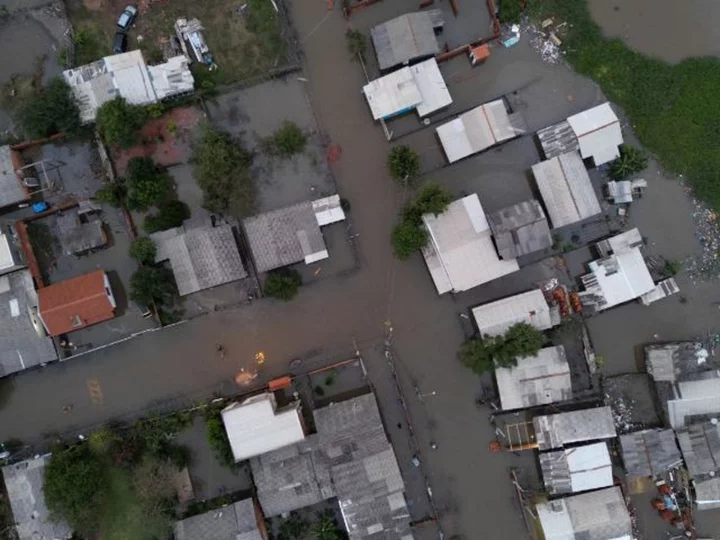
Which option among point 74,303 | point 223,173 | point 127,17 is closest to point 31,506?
point 74,303

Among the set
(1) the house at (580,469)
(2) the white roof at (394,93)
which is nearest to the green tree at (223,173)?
(2) the white roof at (394,93)

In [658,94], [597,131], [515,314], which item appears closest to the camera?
[515,314]

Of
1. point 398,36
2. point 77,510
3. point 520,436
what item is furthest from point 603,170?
point 77,510

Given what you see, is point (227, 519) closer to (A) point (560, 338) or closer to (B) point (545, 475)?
(B) point (545, 475)

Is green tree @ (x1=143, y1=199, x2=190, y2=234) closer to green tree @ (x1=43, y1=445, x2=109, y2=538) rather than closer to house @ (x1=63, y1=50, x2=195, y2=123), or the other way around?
house @ (x1=63, y1=50, x2=195, y2=123)

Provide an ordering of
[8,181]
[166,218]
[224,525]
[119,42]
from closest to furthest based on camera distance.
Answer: [224,525] < [8,181] < [166,218] < [119,42]

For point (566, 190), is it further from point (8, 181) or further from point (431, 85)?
point (8, 181)

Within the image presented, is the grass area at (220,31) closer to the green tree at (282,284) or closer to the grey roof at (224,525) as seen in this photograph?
the green tree at (282,284)
